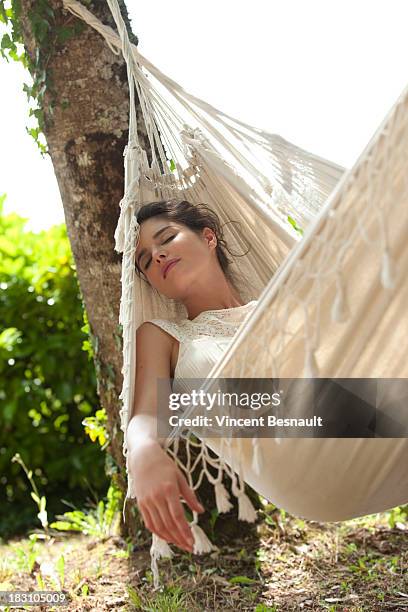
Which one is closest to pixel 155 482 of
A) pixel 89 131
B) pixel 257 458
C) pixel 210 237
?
pixel 257 458

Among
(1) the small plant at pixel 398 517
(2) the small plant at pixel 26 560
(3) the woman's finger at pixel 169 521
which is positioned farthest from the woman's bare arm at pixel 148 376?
(1) the small plant at pixel 398 517

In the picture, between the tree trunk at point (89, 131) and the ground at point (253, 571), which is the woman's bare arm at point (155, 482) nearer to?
the ground at point (253, 571)

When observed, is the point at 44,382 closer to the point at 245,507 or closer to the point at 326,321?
the point at 245,507

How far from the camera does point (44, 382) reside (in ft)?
11.4

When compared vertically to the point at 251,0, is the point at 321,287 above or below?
below

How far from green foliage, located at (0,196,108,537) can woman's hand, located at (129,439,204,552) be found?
6.92 feet

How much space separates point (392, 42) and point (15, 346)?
2505 mm

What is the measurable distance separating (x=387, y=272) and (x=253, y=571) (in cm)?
146

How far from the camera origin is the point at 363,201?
3.97ft

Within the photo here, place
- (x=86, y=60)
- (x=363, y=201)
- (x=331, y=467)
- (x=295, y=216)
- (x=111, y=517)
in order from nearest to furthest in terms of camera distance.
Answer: (x=363, y=201) < (x=331, y=467) < (x=295, y=216) < (x=86, y=60) < (x=111, y=517)

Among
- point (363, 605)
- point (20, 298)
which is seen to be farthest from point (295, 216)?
point (20, 298)

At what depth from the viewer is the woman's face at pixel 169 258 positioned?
190 cm

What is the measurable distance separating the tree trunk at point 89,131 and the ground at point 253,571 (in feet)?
0.95

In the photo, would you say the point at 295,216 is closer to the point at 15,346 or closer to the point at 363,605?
the point at 363,605
